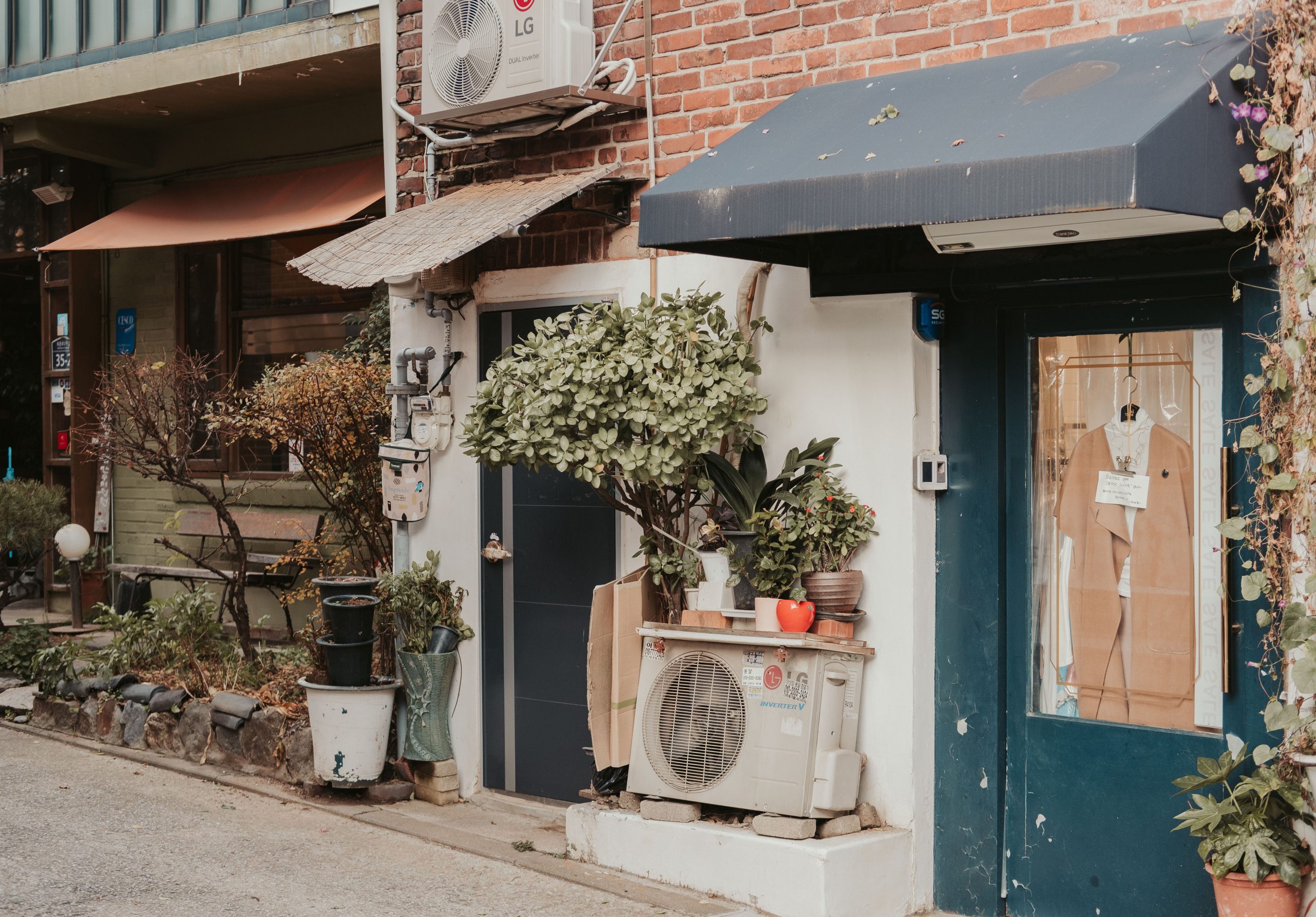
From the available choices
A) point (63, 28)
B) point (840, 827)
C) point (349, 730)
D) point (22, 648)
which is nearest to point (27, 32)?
point (63, 28)

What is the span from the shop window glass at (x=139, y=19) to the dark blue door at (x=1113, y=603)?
23.3 ft

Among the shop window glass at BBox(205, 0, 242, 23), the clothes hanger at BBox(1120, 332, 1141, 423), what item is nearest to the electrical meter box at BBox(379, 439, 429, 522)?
the clothes hanger at BBox(1120, 332, 1141, 423)

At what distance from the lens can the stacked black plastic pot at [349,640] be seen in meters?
6.62

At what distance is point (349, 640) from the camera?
664 cm

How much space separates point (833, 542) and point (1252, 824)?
5.93ft

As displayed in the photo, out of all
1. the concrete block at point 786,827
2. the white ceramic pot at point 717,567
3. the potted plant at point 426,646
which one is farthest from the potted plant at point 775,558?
the potted plant at point 426,646

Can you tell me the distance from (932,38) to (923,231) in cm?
83

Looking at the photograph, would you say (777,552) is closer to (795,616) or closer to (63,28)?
(795,616)

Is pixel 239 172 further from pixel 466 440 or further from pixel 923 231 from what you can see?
pixel 923 231

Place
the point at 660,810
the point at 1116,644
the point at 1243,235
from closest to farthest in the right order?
1. the point at 1243,235
2. the point at 1116,644
3. the point at 660,810

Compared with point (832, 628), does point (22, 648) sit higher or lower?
lower

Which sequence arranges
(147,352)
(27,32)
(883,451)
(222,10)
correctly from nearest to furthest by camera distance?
1. (883,451)
2. (222,10)
3. (27,32)
4. (147,352)

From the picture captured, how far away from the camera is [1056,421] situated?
17.1ft

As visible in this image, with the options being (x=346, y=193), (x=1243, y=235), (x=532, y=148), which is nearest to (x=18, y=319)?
(x=346, y=193)
